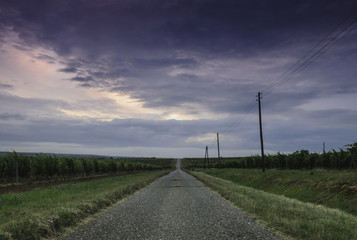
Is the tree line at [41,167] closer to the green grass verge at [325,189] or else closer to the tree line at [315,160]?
the green grass verge at [325,189]

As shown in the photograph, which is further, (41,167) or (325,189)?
(41,167)

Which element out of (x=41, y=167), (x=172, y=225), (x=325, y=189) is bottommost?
(x=172, y=225)

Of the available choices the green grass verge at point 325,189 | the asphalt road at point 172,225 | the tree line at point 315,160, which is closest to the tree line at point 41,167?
the asphalt road at point 172,225

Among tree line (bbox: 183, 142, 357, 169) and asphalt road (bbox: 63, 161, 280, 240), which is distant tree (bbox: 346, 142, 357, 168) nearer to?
tree line (bbox: 183, 142, 357, 169)

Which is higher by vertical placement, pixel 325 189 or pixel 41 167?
pixel 41 167

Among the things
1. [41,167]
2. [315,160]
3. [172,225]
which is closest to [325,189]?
[172,225]

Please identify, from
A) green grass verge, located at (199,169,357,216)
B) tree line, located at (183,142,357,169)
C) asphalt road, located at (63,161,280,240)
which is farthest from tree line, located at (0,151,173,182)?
tree line, located at (183,142,357,169)

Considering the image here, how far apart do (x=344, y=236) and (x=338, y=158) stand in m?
39.2

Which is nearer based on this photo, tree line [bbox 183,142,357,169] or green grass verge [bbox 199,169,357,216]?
green grass verge [bbox 199,169,357,216]

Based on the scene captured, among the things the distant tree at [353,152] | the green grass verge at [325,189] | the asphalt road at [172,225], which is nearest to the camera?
the asphalt road at [172,225]

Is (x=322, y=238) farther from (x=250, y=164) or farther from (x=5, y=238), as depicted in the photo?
(x=250, y=164)

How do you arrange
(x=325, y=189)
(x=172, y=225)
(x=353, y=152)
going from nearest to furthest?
(x=172, y=225) → (x=325, y=189) → (x=353, y=152)

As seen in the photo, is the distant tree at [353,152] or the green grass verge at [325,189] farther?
the distant tree at [353,152]

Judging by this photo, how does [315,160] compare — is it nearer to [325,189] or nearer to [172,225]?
[325,189]
